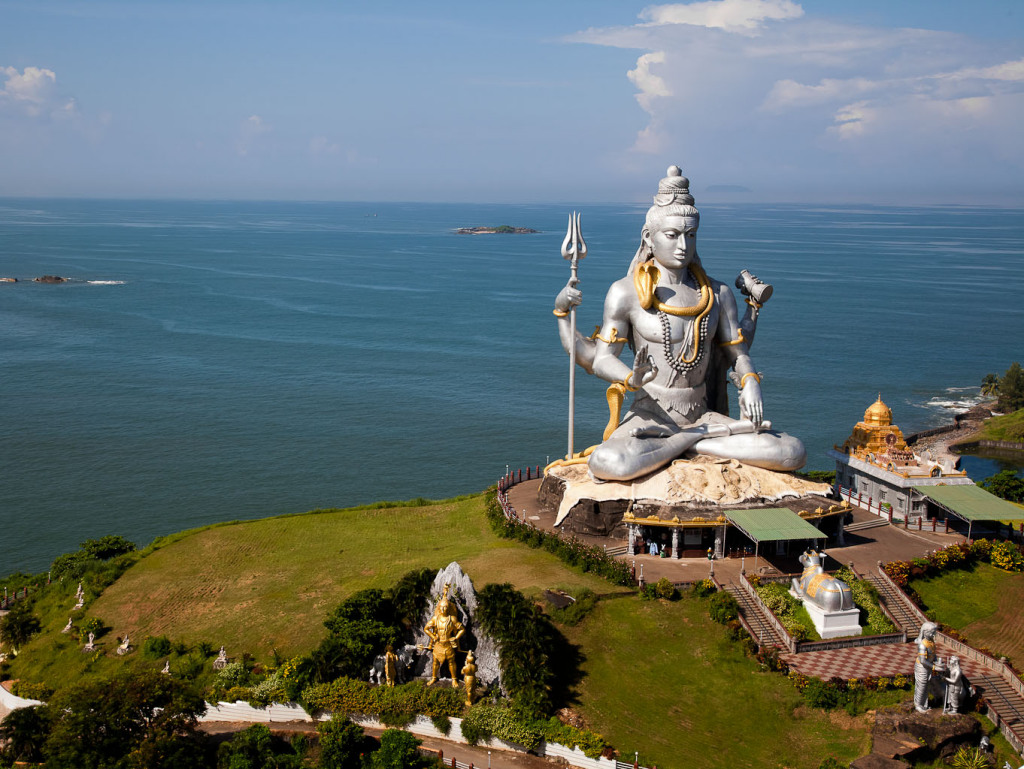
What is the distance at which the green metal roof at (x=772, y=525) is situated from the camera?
2384 centimetres

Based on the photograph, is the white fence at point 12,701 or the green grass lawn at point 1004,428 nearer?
the white fence at point 12,701

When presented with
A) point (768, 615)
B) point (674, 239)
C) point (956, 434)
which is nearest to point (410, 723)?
point (768, 615)

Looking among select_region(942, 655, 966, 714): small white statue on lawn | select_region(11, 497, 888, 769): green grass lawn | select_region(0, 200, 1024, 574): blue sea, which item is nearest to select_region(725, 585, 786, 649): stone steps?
select_region(11, 497, 888, 769): green grass lawn

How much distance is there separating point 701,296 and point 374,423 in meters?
24.8

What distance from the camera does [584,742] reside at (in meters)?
18.8

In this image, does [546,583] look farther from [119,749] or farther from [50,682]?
[50,682]

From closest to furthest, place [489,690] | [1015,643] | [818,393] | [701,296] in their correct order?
[489,690] → [1015,643] → [701,296] → [818,393]

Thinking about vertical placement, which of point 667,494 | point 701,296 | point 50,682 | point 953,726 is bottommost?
point 50,682

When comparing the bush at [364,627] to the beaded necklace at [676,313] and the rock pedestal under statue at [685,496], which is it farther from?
the beaded necklace at [676,313]

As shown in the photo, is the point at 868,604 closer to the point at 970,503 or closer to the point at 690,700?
the point at 690,700

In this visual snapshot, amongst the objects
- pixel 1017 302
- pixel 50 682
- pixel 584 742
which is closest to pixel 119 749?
pixel 50 682

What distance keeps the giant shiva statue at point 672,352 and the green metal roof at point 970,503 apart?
13.5 ft

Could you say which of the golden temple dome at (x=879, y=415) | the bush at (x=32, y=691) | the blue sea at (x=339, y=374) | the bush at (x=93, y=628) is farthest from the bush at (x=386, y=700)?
the golden temple dome at (x=879, y=415)

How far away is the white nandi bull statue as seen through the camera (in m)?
22.2
